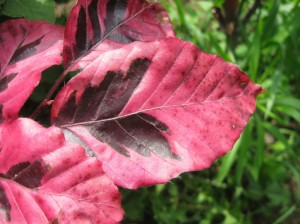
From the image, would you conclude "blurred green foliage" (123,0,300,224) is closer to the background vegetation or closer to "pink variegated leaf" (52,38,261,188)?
the background vegetation

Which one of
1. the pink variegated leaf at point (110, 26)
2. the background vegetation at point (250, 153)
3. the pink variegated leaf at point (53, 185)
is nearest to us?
the pink variegated leaf at point (53, 185)

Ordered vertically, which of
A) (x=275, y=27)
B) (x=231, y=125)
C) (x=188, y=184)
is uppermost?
(x=231, y=125)

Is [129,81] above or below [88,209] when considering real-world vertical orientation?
above

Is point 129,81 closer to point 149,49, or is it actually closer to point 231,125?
point 149,49

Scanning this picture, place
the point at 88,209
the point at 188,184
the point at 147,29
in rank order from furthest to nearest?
the point at 188,184
the point at 147,29
the point at 88,209

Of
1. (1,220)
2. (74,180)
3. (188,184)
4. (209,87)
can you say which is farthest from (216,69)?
(188,184)

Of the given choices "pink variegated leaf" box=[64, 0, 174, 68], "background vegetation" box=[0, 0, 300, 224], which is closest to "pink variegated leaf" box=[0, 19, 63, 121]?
"pink variegated leaf" box=[64, 0, 174, 68]

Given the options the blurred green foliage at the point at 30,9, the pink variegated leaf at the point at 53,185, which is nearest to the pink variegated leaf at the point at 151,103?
the pink variegated leaf at the point at 53,185

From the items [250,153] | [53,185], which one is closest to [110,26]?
[53,185]

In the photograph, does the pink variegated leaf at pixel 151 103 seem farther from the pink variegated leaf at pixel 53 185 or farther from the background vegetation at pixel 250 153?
the background vegetation at pixel 250 153
